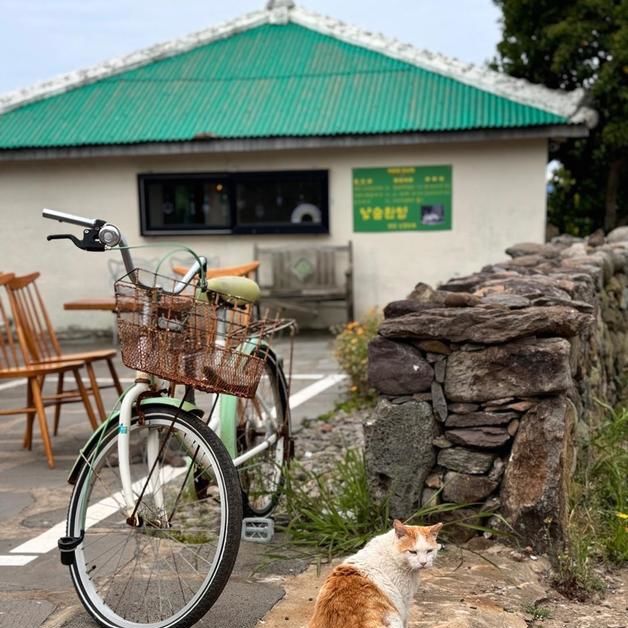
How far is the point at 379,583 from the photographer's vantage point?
8.85ft

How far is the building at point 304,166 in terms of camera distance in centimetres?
1201

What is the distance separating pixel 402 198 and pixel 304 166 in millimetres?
1484

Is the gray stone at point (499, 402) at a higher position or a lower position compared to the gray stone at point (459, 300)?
lower

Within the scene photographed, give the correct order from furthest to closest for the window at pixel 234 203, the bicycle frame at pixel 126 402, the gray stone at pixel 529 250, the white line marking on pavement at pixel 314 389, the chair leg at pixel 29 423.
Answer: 1. the window at pixel 234 203
2. the white line marking on pavement at pixel 314 389
3. the gray stone at pixel 529 250
4. the chair leg at pixel 29 423
5. the bicycle frame at pixel 126 402

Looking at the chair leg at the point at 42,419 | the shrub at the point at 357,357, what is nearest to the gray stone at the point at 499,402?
the chair leg at the point at 42,419

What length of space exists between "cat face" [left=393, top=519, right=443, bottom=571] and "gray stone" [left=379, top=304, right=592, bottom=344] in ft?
3.56

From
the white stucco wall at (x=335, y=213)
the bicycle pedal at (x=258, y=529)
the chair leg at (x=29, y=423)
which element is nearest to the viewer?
the bicycle pedal at (x=258, y=529)

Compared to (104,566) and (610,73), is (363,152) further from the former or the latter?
(104,566)

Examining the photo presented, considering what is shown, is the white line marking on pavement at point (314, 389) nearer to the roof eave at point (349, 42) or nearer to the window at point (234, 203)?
the window at point (234, 203)

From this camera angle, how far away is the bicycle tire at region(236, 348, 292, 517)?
13.4 feet

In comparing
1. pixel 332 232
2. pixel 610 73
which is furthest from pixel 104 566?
pixel 610 73

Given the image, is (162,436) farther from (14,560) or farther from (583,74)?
(583,74)

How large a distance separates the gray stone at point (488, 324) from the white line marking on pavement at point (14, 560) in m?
1.88

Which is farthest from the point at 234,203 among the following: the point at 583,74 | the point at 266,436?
the point at 266,436
